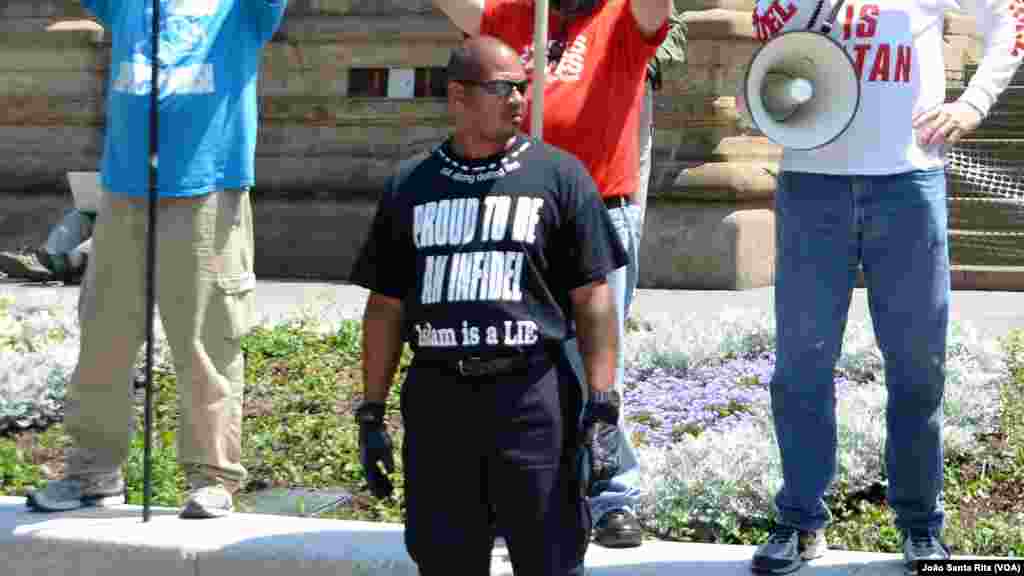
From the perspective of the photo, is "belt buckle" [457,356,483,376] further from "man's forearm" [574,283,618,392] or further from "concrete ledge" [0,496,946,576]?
"concrete ledge" [0,496,946,576]

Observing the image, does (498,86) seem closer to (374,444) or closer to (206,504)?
(374,444)

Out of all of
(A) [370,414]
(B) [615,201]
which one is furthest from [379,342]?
(B) [615,201]

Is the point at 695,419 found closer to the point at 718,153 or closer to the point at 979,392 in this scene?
the point at 979,392

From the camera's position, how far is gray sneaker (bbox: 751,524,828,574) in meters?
5.27

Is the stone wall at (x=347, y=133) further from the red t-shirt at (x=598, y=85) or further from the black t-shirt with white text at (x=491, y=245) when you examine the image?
the black t-shirt with white text at (x=491, y=245)

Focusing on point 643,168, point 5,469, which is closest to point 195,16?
point 643,168

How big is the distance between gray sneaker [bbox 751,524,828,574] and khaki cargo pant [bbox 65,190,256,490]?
189cm

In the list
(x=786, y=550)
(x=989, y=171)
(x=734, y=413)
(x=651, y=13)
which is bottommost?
(x=786, y=550)

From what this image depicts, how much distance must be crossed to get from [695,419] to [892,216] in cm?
240

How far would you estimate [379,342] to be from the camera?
4770mm

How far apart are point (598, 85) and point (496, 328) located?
1.29 m

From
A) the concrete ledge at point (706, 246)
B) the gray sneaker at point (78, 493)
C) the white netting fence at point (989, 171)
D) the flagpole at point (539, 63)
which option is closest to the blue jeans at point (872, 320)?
the flagpole at point (539, 63)

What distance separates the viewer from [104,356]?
20.4ft

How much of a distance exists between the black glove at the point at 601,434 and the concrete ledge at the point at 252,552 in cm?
89
